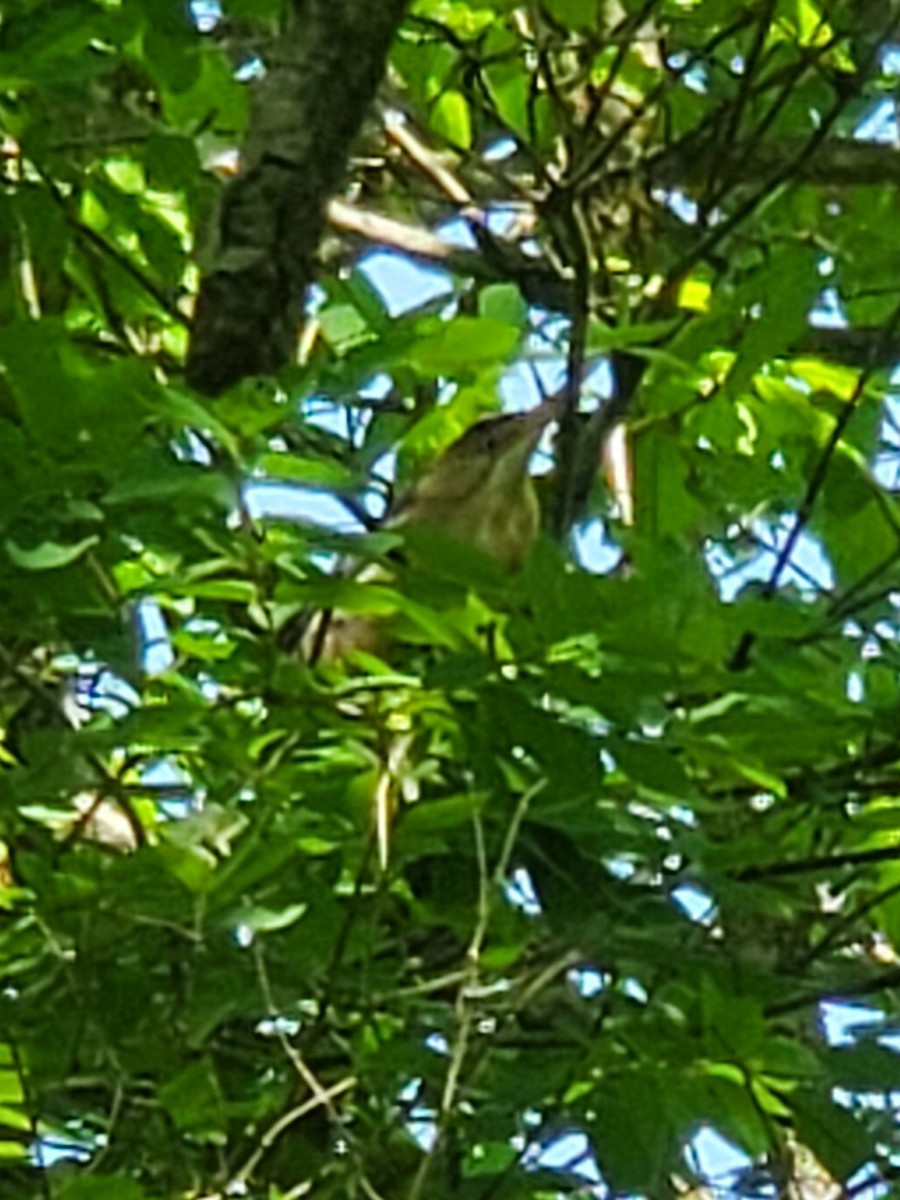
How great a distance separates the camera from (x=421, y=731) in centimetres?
142

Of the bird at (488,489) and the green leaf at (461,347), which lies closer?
the green leaf at (461,347)

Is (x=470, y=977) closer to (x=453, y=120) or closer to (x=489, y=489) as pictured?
(x=489, y=489)

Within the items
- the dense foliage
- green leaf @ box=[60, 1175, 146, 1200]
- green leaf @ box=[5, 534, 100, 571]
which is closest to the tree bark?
the dense foliage

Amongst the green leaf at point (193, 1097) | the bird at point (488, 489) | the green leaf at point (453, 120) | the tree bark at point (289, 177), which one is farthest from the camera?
the green leaf at point (453, 120)

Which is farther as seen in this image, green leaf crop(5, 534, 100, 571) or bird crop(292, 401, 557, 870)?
bird crop(292, 401, 557, 870)

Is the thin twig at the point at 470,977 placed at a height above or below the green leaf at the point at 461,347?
below

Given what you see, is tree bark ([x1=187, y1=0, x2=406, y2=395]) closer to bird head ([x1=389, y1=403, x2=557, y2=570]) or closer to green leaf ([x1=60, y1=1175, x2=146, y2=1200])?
bird head ([x1=389, y1=403, x2=557, y2=570])

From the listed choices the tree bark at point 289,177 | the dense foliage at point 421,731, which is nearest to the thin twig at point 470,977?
the dense foliage at point 421,731

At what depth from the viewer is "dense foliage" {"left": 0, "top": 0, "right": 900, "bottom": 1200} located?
52.6 inches

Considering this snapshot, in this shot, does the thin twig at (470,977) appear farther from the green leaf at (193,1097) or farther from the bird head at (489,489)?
the bird head at (489,489)

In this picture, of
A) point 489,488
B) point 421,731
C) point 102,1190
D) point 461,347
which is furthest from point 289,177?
point 102,1190

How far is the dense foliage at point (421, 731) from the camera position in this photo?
1.34 meters

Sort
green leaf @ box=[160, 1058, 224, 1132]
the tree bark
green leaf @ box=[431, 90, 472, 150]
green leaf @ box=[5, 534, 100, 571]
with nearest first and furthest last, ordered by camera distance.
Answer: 1. green leaf @ box=[5, 534, 100, 571]
2. green leaf @ box=[160, 1058, 224, 1132]
3. the tree bark
4. green leaf @ box=[431, 90, 472, 150]

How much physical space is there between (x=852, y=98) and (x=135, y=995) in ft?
2.68
